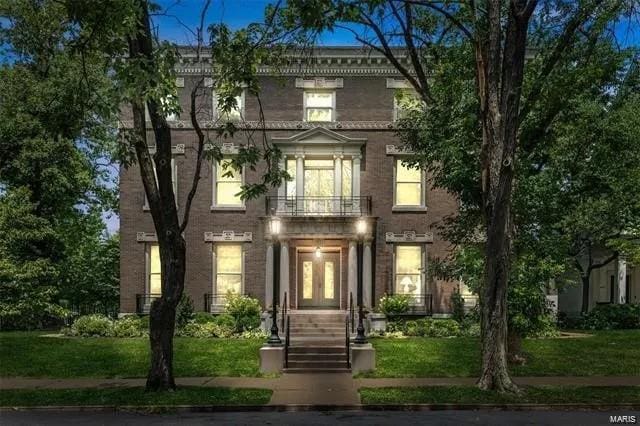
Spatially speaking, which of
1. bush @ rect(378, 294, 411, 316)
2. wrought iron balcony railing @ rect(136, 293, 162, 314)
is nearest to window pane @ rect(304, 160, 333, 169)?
bush @ rect(378, 294, 411, 316)

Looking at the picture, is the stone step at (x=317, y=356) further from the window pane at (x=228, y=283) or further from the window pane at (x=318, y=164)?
the window pane at (x=318, y=164)

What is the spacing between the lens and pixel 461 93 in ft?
57.8

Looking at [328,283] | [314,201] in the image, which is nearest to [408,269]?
[328,283]

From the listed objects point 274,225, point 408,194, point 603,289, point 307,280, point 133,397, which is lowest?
point 133,397

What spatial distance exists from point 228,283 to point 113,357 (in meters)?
8.71

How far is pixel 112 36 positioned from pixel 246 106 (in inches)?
602

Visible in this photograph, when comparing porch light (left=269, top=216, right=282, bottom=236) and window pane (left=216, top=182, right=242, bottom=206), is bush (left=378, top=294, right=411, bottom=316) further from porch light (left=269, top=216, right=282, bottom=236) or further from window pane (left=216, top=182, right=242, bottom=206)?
window pane (left=216, top=182, right=242, bottom=206)

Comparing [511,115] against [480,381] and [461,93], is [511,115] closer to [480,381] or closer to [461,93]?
[461,93]

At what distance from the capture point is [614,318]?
98.0ft

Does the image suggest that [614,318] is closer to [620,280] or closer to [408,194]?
[620,280]

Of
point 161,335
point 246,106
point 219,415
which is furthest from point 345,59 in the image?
point 219,415

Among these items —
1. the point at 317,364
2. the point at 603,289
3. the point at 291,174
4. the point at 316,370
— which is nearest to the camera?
the point at 316,370

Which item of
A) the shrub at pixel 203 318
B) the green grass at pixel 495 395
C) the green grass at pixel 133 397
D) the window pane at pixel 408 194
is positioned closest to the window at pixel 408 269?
the window pane at pixel 408 194

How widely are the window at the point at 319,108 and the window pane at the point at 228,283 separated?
7.32 meters
